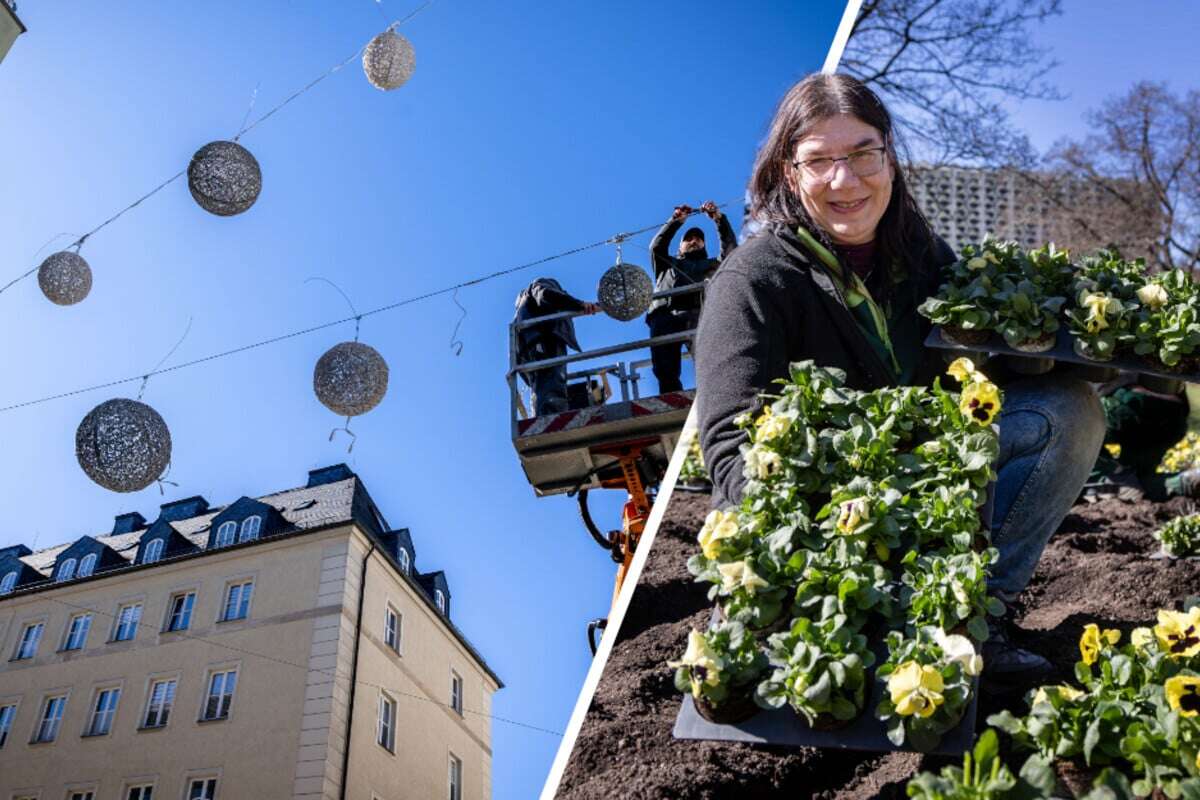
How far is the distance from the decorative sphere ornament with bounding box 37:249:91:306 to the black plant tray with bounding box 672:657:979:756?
19.2 feet

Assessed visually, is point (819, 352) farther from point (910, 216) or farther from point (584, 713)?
point (584, 713)

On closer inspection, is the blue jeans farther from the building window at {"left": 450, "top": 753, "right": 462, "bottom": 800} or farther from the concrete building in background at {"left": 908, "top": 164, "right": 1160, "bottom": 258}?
the building window at {"left": 450, "top": 753, "right": 462, "bottom": 800}

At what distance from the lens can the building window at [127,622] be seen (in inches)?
798

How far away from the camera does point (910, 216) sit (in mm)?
1764

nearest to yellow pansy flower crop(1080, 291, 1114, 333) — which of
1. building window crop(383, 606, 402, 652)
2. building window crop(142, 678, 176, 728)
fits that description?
building window crop(383, 606, 402, 652)

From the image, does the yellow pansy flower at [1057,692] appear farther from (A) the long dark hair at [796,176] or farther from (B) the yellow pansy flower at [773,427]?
(A) the long dark hair at [796,176]

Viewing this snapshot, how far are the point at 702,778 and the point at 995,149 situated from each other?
239 centimetres

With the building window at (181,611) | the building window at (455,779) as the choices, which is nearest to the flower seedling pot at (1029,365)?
the building window at (455,779)

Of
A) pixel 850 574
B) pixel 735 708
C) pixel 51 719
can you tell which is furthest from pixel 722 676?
pixel 51 719

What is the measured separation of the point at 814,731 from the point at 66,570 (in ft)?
77.8

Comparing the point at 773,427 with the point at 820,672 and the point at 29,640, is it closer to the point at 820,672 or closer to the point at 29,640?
the point at 820,672

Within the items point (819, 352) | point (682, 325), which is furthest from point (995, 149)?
point (682, 325)

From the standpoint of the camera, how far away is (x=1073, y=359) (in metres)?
1.51

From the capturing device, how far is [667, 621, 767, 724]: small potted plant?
1147 millimetres
